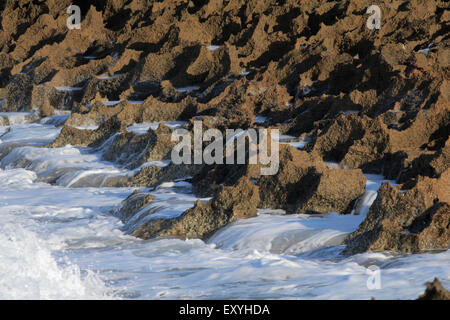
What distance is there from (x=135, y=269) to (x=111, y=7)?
14.9 metres

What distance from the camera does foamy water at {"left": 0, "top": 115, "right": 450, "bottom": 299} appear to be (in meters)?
5.03

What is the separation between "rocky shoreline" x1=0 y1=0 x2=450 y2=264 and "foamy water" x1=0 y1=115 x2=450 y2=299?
0.22 m

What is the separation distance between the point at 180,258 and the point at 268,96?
5054 millimetres

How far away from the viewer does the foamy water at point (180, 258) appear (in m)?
5.03

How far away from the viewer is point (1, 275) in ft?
17.7

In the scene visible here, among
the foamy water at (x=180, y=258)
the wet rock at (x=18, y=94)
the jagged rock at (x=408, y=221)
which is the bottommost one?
the foamy water at (x=180, y=258)

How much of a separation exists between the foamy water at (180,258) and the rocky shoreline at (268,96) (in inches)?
8.6

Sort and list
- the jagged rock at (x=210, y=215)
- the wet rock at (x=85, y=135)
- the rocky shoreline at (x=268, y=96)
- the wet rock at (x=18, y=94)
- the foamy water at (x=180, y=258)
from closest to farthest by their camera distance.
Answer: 1. the foamy water at (x=180, y=258)
2. the jagged rock at (x=210, y=215)
3. the rocky shoreline at (x=268, y=96)
4. the wet rock at (x=85, y=135)
5. the wet rock at (x=18, y=94)

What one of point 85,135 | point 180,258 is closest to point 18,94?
point 85,135

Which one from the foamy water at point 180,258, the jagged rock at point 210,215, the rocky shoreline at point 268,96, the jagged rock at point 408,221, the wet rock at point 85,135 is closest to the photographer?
the foamy water at point 180,258

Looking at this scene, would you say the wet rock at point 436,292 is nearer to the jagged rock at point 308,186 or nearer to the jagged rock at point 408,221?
the jagged rock at point 408,221

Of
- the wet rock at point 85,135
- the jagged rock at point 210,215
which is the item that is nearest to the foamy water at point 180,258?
the jagged rock at point 210,215

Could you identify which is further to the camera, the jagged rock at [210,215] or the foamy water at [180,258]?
the jagged rock at [210,215]

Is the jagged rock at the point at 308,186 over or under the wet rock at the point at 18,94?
under
